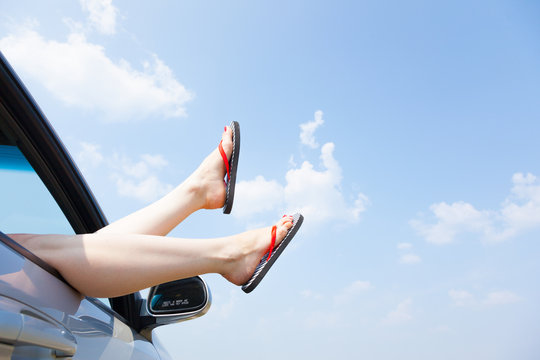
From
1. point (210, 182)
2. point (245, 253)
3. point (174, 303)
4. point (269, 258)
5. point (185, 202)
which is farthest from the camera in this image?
point (210, 182)

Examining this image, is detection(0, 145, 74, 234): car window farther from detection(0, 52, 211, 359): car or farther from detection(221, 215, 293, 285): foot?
detection(221, 215, 293, 285): foot

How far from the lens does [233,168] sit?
94.9 inches

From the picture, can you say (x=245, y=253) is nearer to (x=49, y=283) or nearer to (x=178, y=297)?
(x=178, y=297)

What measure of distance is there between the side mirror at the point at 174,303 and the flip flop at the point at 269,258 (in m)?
0.27

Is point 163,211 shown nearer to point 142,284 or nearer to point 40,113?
point 142,284

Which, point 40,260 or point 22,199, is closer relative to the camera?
point 40,260

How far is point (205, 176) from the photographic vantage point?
227 centimetres

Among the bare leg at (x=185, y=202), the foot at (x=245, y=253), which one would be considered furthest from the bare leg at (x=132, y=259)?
the bare leg at (x=185, y=202)

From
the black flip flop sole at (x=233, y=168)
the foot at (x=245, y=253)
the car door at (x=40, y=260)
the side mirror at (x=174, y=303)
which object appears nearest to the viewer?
the car door at (x=40, y=260)

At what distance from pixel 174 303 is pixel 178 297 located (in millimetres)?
30

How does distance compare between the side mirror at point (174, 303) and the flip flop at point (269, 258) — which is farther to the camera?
the flip flop at point (269, 258)

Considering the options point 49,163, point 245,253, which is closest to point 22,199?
point 49,163

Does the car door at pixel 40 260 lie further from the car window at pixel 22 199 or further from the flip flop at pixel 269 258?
the flip flop at pixel 269 258

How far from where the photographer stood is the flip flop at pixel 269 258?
1788 millimetres
